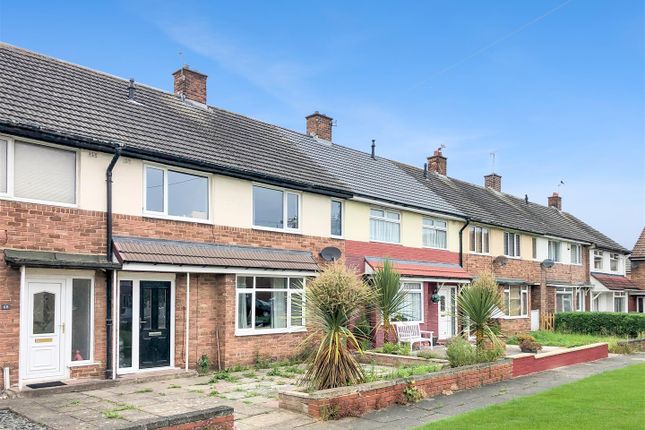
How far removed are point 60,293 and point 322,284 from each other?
219 inches

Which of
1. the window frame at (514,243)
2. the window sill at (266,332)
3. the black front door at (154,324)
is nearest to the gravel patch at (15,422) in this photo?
the black front door at (154,324)

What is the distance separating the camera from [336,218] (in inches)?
781

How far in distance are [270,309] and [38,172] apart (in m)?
7.01

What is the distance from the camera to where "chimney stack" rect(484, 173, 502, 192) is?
36250 millimetres

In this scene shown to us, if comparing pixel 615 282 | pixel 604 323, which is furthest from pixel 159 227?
pixel 615 282

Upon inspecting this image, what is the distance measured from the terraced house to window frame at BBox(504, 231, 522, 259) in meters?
7.82

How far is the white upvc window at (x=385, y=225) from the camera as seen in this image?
2145 centimetres

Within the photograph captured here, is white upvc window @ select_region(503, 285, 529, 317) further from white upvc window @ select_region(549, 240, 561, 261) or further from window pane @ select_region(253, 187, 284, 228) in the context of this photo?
window pane @ select_region(253, 187, 284, 228)

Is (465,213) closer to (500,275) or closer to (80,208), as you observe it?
(500,275)

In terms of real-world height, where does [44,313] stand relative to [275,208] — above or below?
below

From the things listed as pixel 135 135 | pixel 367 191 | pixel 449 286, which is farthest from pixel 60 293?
pixel 449 286

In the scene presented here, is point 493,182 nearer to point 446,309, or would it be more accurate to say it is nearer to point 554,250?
point 554,250

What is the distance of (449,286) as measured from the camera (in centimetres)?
2428

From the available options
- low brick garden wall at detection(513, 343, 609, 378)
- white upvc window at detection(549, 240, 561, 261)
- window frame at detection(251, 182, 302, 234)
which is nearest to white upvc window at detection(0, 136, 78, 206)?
window frame at detection(251, 182, 302, 234)
